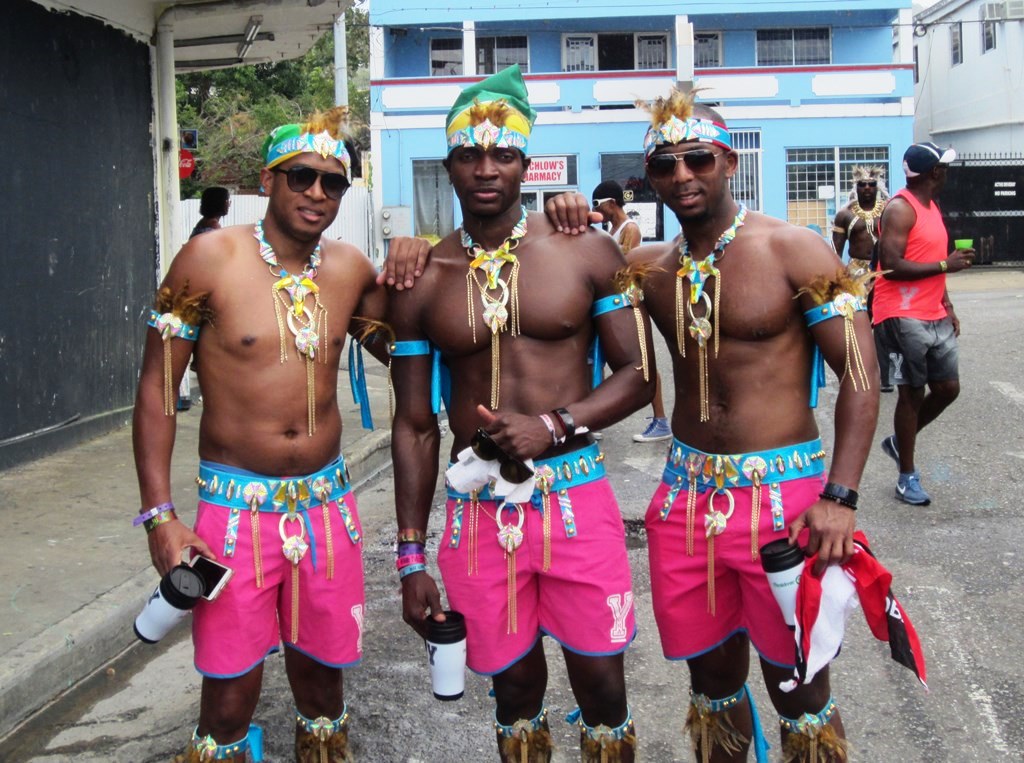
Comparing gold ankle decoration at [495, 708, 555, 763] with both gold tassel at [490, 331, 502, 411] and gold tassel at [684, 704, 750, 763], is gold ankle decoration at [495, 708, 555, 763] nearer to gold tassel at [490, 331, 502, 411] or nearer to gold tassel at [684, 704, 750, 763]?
gold tassel at [684, 704, 750, 763]

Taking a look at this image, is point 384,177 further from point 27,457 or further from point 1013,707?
point 1013,707

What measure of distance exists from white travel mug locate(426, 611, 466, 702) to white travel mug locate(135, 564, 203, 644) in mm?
687

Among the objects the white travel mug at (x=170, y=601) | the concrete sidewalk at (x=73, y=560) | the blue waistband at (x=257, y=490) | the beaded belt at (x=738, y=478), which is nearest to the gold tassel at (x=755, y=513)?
the beaded belt at (x=738, y=478)

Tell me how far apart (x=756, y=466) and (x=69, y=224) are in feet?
22.2

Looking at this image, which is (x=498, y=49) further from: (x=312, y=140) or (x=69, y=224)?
(x=312, y=140)

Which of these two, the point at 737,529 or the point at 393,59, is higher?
the point at 393,59

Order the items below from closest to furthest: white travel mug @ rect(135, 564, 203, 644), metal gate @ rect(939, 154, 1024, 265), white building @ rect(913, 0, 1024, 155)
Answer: white travel mug @ rect(135, 564, 203, 644) < metal gate @ rect(939, 154, 1024, 265) < white building @ rect(913, 0, 1024, 155)

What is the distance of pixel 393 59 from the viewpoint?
2861 cm

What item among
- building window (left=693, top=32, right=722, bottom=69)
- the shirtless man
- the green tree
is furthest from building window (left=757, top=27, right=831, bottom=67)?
the shirtless man

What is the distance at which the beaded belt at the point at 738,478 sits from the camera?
3342 mm

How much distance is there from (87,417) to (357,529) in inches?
234

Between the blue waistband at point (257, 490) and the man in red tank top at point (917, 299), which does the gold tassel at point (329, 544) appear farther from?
the man in red tank top at point (917, 299)

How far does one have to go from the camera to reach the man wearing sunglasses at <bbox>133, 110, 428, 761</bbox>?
11.1 ft

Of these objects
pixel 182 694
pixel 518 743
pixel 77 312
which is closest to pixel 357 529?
pixel 518 743
